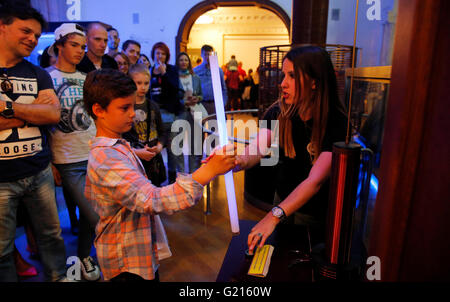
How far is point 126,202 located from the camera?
0.95 m

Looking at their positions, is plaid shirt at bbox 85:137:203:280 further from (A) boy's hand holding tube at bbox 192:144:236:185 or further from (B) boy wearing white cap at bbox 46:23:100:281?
(B) boy wearing white cap at bbox 46:23:100:281

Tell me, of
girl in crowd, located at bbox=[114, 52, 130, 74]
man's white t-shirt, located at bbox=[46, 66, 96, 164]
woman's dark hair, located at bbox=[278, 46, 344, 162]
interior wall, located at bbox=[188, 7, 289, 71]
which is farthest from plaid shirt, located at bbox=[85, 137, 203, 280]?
interior wall, located at bbox=[188, 7, 289, 71]

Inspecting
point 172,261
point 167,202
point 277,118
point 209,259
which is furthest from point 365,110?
point 167,202

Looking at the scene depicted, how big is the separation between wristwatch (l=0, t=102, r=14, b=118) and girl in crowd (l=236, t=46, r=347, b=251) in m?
1.24

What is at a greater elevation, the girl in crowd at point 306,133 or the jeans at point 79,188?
the girl in crowd at point 306,133

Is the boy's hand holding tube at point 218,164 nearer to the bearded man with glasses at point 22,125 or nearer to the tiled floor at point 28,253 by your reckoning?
the bearded man with glasses at point 22,125

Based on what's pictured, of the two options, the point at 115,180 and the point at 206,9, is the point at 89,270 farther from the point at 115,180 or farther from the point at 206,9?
the point at 206,9

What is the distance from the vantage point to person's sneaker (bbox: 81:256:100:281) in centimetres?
220

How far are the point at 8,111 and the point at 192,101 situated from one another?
242 centimetres

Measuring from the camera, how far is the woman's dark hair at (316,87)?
1290 millimetres

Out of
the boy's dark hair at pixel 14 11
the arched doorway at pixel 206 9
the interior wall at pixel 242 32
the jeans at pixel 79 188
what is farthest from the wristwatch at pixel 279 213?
the interior wall at pixel 242 32

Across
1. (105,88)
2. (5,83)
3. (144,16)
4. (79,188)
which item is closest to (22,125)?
(5,83)

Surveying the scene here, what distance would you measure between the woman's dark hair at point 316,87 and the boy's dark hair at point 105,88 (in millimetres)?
684

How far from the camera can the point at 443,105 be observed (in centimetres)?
61
